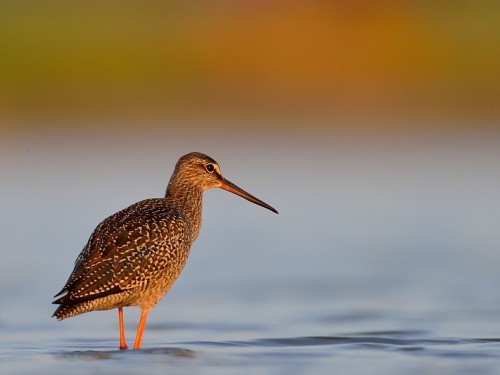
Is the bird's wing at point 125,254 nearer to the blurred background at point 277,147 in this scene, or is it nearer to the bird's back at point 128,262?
the bird's back at point 128,262

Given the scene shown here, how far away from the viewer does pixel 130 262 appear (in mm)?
10398

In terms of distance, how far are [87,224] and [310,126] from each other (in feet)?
27.2

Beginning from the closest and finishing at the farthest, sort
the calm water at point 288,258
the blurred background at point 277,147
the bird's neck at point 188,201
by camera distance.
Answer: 1. the calm water at point 288,258
2. the bird's neck at point 188,201
3. the blurred background at point 277,147

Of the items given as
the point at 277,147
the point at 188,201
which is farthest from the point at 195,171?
the point at 277,147

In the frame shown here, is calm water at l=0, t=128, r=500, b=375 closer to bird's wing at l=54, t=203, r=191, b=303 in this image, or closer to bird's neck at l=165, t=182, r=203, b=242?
bird's wing at l=54, t=203, r=191, b=303

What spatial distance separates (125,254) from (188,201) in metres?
1.23

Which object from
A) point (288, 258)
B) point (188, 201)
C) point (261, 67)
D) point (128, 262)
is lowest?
point (128, 262)

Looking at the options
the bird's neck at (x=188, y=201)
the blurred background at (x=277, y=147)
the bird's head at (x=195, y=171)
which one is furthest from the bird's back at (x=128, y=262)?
the blurred background at (x=277, y=147)

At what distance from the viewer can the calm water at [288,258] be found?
1031 centimetres

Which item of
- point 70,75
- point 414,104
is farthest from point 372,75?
point 70,75

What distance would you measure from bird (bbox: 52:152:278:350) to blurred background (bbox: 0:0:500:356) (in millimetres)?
961

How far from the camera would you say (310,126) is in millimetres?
23984

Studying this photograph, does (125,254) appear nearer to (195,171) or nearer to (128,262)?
(128,262)

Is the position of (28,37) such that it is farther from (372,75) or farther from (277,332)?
(277,332)
